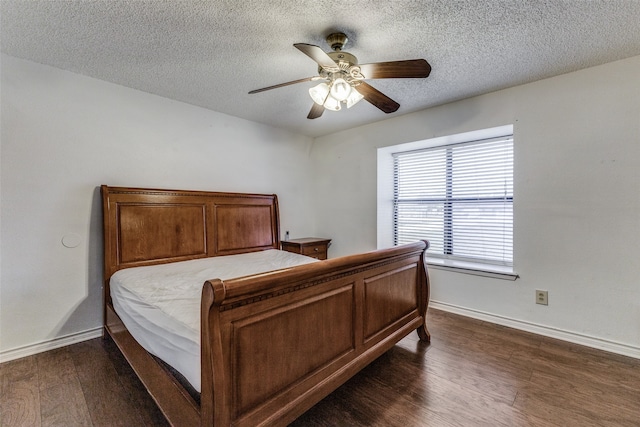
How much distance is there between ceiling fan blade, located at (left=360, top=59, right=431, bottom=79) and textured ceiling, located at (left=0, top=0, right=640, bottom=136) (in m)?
0.30

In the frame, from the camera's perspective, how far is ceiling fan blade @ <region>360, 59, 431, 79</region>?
1633 mm

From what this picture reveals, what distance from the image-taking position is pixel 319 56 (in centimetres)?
160

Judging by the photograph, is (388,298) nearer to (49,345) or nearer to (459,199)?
(459,199)

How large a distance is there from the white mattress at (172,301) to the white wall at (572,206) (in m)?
2.10

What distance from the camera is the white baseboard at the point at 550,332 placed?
7.14 ft

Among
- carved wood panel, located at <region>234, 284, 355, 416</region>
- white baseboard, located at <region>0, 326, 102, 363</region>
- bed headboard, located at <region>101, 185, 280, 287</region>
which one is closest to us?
carved wood panel, located at <region>234, 284, 355, 416</region>

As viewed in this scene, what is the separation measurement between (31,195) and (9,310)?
2.93ft

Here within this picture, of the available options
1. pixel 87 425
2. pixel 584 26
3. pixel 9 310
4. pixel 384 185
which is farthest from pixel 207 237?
pixel 584 26

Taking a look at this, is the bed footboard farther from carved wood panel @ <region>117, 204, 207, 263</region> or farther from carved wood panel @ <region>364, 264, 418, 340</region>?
carved wood panel @ <region>117, 204, 207, 263</region>

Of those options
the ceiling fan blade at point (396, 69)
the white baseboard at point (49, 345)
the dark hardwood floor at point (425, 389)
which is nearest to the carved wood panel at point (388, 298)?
the dark hardwood floor at point (425, 389)

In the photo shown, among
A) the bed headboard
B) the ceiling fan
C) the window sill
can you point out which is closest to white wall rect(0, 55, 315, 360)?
the bed headboard

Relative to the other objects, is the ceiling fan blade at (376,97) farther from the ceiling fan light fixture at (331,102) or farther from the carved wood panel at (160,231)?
the carved wood panel at (160,231)

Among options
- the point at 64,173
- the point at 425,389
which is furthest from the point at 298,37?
the point at 425,389

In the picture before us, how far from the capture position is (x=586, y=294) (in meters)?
2.32
